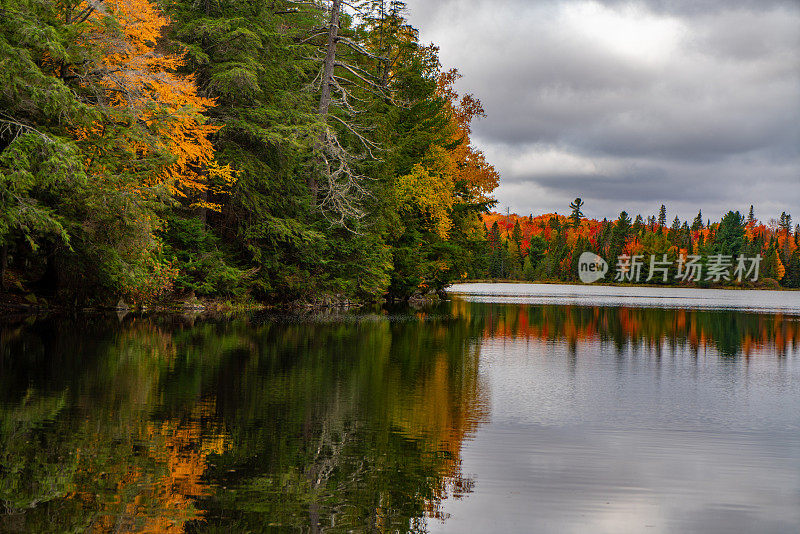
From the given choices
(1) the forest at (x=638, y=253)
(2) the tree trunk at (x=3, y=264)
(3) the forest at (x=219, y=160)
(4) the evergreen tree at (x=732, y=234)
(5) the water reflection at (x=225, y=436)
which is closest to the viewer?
(5) the water reflection at (x=225, y=436)

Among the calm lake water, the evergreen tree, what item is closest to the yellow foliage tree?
the calm lake water

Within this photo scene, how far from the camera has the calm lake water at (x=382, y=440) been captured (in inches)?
211

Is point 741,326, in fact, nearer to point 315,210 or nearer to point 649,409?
point 315,210

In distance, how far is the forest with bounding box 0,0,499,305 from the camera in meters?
18.1

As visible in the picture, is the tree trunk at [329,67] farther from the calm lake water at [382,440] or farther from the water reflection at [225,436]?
the water reflection at [225,436]

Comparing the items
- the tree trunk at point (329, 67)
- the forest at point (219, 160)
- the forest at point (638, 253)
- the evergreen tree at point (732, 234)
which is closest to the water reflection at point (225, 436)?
the forest at point (219, 160)

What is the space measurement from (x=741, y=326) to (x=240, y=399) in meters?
25.8

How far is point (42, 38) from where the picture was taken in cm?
1661

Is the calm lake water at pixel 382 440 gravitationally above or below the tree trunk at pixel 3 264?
below

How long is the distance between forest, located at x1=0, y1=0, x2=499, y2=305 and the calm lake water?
4243 millimetres

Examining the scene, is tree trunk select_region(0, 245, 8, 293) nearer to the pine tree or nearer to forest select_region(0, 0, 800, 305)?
forest select_region(0, 0, 800, 305)

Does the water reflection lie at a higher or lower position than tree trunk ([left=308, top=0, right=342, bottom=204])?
lower

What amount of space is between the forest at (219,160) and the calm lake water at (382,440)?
424 cm

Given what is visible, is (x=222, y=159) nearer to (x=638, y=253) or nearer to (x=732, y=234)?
(x=638, y=253)
